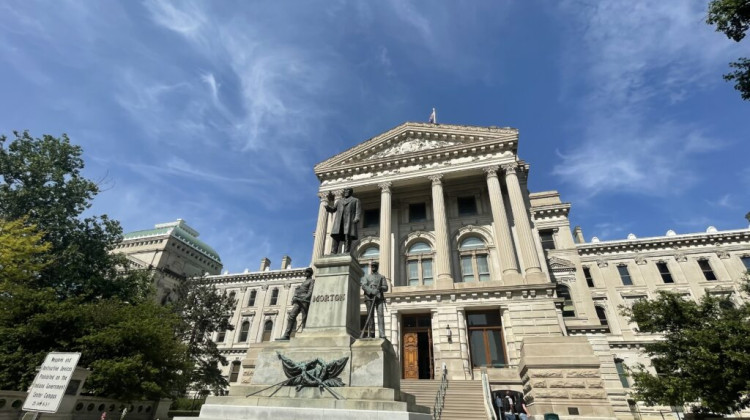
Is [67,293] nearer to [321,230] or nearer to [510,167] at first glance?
[321,230]

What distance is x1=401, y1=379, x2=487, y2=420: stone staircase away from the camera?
15.4m

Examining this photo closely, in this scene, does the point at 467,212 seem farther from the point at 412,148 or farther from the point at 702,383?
the point at 702,383

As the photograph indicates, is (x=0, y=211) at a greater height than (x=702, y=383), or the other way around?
(x=0, y=211)

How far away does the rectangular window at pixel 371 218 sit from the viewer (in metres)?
32.1

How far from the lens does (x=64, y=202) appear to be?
29.0m

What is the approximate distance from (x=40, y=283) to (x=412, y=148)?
31.4 m

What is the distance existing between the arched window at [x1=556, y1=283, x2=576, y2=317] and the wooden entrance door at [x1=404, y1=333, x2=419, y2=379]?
1666 cm

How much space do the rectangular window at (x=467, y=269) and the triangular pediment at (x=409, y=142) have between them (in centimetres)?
955

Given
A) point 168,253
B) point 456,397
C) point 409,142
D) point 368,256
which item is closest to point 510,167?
point 409,142

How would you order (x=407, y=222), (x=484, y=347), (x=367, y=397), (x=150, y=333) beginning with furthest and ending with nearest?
1. (x=407, y=222)
2. (x=484, y=347)
3. (x=150, y=333)
4. (x=367, y=397)

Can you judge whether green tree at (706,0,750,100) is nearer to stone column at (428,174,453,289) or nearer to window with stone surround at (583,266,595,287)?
stone column at (428,174,453,289)

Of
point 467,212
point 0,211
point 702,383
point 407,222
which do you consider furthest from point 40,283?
point 702,383

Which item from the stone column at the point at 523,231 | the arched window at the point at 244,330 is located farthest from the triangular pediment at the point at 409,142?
the arched window at the point at 244,330

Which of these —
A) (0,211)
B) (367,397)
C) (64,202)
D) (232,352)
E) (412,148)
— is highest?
(412,148)
